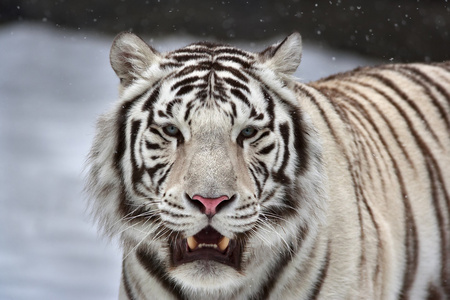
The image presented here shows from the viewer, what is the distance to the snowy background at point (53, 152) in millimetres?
3721

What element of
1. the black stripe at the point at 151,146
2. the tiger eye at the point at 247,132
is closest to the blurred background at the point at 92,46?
the black stripe at the point at 151,146

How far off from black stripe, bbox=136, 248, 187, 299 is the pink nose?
31cm

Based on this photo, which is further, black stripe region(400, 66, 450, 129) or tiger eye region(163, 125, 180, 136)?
black stripe region(400, 66, 450, 129)

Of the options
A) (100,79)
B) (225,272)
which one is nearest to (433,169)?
(225,272)

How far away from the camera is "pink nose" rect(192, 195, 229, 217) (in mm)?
1682

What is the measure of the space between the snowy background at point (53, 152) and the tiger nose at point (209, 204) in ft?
1.64

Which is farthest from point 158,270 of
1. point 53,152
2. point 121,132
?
point 53,152

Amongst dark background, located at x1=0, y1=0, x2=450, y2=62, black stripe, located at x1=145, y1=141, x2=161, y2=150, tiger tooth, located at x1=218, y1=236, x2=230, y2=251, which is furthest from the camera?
dark background, located at x1=0, y1=0, x2=450, y2=62

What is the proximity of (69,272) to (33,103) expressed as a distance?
3396 mm

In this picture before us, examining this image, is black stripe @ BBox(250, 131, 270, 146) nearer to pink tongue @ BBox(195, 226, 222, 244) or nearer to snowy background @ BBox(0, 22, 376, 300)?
pink tongue @ BBox(195, 226, 222, 244)

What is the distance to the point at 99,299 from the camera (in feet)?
11.2

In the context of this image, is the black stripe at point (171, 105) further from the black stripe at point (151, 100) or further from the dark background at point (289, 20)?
the dark background at point (289, 20)

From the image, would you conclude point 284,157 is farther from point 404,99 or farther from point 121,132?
point 404,99

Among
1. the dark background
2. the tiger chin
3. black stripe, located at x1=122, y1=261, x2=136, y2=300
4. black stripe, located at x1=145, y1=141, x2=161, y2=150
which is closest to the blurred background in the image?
the dark background
